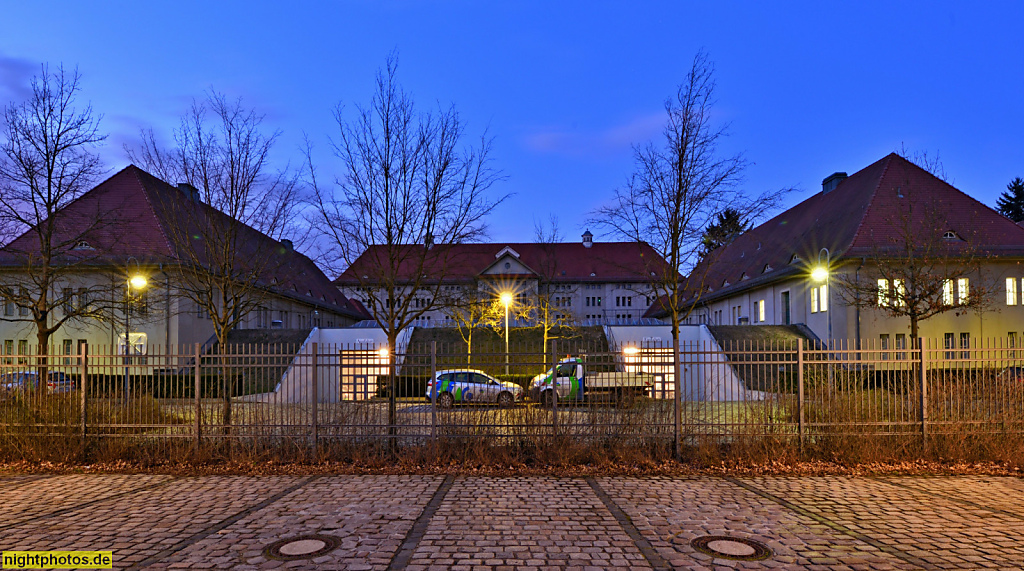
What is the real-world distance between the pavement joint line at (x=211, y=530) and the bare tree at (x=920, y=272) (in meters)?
19.7

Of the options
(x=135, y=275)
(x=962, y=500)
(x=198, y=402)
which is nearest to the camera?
(x=962, y=500)

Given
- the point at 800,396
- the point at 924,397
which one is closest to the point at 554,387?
the point at 800,396

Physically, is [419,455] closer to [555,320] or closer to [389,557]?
[389,557]

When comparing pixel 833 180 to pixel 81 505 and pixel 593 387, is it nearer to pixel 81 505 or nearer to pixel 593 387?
pixel 593 387

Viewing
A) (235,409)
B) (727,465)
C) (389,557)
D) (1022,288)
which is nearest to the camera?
(389,557)

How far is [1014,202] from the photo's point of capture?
→ 216 feet

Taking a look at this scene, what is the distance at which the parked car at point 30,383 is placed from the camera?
10.8m

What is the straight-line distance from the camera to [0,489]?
869 centimetres

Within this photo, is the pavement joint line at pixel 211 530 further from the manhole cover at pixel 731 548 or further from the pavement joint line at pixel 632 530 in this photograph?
the manhole cover at pixel 731 548

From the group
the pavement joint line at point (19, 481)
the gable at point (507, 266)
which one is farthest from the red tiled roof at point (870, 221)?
the gable at point (507, 266)

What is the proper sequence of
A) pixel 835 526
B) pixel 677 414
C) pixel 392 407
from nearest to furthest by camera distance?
1. pixel 835 526
2. pixel 677 414
3. pixel 392 407

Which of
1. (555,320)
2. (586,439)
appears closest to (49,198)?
(586,439)

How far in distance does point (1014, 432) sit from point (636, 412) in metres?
6.39

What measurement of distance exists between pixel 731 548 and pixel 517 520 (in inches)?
91.5
